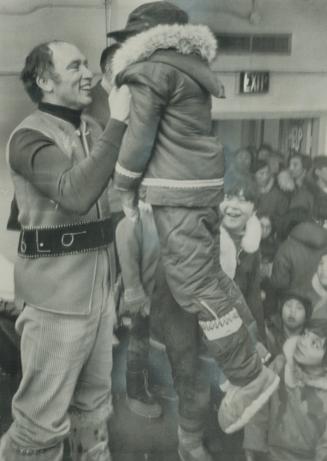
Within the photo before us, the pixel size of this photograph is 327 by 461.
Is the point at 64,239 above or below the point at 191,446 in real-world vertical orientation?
above

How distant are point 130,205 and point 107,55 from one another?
0.44 m

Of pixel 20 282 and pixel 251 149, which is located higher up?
pixel 251 149

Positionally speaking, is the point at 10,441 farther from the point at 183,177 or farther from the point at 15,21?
the point at 15,21

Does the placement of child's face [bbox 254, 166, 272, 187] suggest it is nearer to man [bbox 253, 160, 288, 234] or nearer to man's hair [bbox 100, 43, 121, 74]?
man [bbox 253, 160, 288, 234]

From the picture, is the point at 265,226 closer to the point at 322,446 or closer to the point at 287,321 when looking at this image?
the point at 287,321

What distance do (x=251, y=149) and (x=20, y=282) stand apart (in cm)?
82

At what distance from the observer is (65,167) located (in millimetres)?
1868

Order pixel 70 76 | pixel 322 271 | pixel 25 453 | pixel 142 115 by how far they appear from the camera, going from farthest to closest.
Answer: pixel 322 271
pixel 25 453
pixel 70 76
pixel 142 115

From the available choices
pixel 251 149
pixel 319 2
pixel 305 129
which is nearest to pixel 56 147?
pixel 251 149

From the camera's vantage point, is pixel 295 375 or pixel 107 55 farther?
pixel 295 375

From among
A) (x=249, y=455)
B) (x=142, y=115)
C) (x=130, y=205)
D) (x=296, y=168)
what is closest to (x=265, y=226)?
(x=296, y=168)

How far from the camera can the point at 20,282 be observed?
1.99 m

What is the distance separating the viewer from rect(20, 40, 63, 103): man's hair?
6.22ft

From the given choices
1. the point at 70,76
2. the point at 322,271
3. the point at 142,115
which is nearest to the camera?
the point at 142,115
